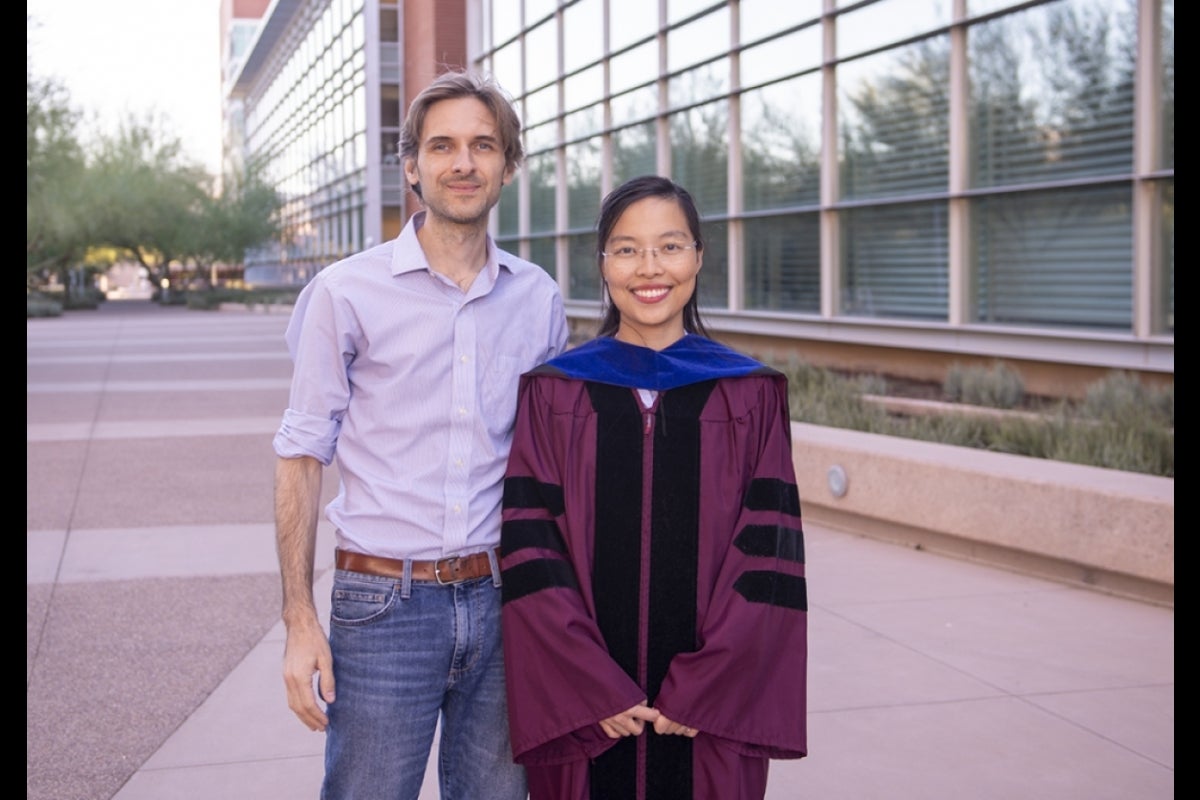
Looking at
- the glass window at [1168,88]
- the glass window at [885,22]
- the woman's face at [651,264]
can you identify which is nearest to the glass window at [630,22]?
the glass window at [885,22]

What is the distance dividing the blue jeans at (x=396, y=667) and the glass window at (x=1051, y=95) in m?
9.59

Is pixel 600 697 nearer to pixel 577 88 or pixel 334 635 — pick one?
pixel 334 635

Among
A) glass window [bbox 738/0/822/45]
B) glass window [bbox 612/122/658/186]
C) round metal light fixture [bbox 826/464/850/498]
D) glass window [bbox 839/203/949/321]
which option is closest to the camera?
round metal light fixture [bbox 826/464/850/498]

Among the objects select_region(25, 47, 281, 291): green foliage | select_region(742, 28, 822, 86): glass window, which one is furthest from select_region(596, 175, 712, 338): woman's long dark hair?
select_region(25, 47, 281, 291): green foliage

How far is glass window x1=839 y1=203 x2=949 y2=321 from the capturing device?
13.6 meters

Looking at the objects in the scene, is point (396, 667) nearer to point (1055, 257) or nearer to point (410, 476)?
point (410, 476)

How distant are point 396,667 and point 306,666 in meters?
0.18

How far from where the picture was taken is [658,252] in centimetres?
285

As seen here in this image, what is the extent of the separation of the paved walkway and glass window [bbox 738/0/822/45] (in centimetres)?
896

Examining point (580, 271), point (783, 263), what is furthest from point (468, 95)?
point (580, 271)

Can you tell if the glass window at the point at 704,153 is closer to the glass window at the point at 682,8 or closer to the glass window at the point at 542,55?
the glass window at the point at 682,8

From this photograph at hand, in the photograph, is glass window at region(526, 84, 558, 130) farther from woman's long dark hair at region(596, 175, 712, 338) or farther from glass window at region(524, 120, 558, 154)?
woman's long dark hair at region(596, 175, 712, 338)
